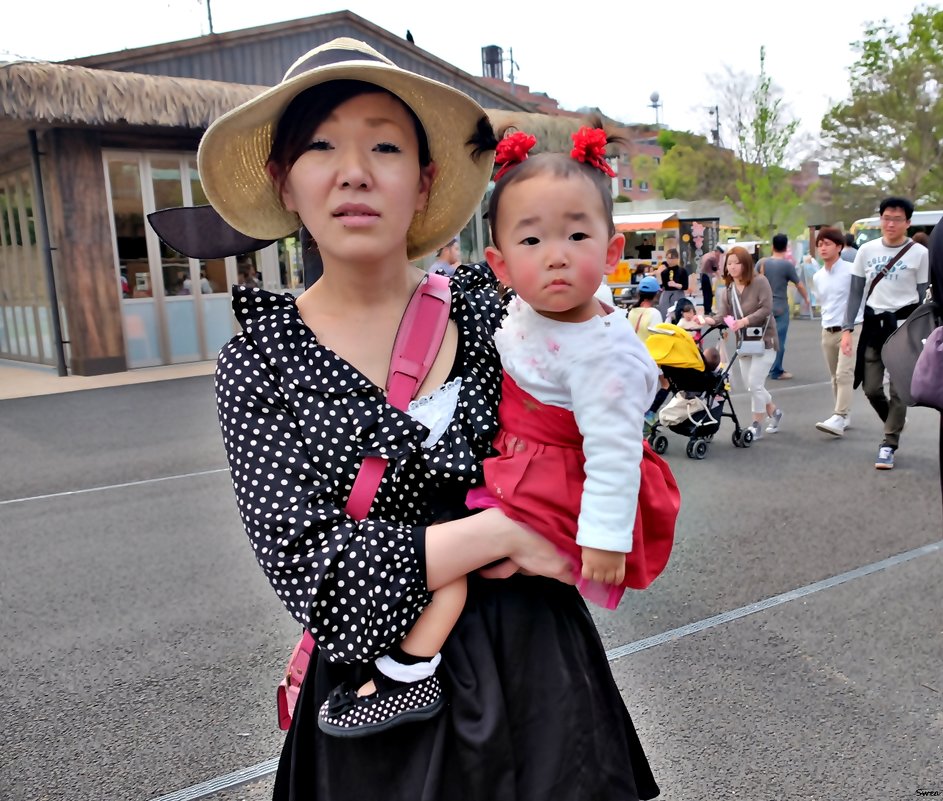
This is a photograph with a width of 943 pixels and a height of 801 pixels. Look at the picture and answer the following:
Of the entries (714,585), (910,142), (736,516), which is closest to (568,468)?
(714,585)

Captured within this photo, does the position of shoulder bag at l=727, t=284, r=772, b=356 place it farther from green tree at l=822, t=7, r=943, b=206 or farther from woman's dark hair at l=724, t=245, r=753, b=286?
green tree at l=822, t=7, r=943, b=206

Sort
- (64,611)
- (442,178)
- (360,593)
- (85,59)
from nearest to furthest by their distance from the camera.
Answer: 1. (360,593)
2. (442,178)
3. (64,611)
4. (85,59)

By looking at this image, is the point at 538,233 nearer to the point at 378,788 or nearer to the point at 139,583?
the point at 378,788

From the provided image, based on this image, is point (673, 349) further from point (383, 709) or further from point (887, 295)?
point (383, 709)

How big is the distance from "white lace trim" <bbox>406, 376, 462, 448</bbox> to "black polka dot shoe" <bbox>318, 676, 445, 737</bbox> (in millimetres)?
370

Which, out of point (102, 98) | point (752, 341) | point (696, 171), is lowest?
point (752, 341)

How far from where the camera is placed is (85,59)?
489 inches

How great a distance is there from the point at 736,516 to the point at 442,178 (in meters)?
4.36

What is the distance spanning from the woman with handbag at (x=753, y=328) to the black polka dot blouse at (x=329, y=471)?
6794mm

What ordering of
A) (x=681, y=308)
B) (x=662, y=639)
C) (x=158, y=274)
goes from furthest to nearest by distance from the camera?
(x=158, y=274) → (x=681, y=308) → (x=662, y=639)

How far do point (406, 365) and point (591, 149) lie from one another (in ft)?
1.50

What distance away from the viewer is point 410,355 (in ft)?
4.53

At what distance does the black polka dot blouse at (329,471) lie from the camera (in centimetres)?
122

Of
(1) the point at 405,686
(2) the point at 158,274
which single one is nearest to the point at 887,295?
(1) the point at 405,686
